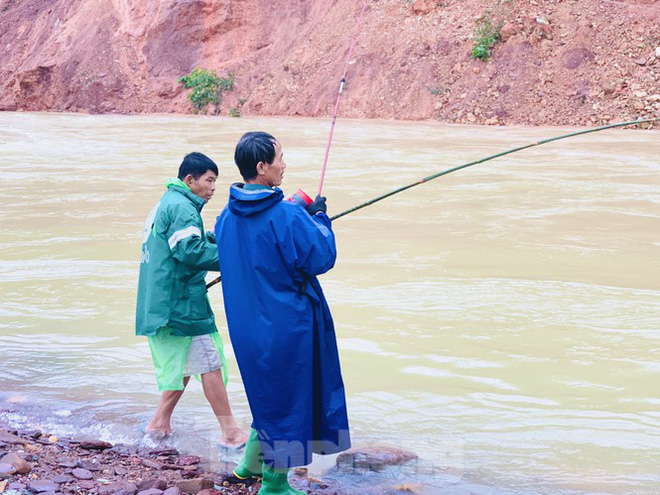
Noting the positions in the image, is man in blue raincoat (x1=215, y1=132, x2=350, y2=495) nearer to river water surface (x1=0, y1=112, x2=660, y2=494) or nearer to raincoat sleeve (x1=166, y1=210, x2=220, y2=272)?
raincoat sleeve (x1=166, y1=210, x2=220, y2=272)

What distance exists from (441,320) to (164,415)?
2.72 metres

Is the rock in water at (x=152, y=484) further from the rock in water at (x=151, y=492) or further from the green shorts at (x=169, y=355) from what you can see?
the green shorts at (x=169, y=355)

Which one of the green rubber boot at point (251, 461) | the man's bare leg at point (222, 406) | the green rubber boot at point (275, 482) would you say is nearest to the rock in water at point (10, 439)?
the man's bare leg at point (222, 406)

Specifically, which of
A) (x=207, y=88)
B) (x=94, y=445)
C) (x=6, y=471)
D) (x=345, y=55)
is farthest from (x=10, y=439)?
(x=207, y=88)

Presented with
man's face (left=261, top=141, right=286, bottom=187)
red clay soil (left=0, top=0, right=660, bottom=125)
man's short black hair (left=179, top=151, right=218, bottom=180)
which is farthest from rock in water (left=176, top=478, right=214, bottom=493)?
red clay soil (left=0, top=0, right=660, bottom=125)

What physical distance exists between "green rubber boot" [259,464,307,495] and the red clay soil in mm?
20101

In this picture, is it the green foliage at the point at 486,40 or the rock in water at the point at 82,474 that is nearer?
the rock in water at the point at 82,474

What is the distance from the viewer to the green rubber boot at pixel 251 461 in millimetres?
3639

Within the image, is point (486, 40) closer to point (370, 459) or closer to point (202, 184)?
point (202, 184)

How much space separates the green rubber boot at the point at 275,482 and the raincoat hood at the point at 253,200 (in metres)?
0.93

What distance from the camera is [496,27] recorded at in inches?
1013

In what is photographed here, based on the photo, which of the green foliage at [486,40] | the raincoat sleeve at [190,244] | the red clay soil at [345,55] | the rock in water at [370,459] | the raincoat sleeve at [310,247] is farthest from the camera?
the green foliage at [486,40]

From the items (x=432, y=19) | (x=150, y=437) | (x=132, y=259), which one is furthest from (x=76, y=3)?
(x=150, y=437)

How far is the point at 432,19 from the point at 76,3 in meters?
17.3
